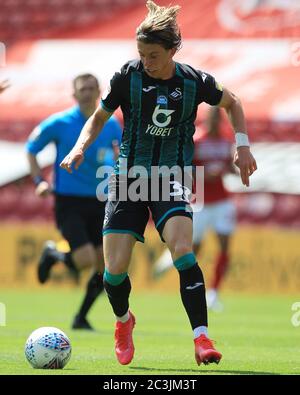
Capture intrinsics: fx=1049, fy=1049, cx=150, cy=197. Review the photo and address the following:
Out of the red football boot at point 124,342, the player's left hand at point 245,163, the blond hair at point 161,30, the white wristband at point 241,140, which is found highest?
the blond hair at point 161,30

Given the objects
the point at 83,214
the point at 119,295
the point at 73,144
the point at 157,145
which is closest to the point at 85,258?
the point at 83,214

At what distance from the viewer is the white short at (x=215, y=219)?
13.8 metres

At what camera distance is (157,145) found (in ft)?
22.9

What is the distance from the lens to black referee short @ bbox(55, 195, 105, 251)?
1040cm

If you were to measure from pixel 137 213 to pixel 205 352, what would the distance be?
112 centimetres

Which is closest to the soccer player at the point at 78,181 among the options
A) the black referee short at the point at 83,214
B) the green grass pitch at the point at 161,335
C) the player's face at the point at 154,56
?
the black referee short at the point at 83,214

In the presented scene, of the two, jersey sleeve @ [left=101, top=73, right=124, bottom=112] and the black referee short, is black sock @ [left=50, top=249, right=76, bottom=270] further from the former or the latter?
jersey sleeve @ [left=101, top=73, right=124, bottom=112]

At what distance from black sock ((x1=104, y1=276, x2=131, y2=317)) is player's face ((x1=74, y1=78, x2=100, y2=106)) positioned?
3.34 metres

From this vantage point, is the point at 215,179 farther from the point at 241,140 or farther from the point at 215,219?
the point at 241,140

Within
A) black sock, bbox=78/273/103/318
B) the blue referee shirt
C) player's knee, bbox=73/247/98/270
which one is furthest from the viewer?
the blue referee shirt

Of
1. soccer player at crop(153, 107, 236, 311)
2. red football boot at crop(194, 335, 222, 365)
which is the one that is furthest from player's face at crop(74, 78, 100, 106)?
red football boot at crop(194, 335, 222, 365)

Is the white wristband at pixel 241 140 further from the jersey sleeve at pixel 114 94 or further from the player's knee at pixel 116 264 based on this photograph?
the player's knee at pixel 116 264

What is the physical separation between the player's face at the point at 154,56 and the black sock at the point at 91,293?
3.61m

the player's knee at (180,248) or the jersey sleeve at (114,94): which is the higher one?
the jersey sleeve at (114,94)
